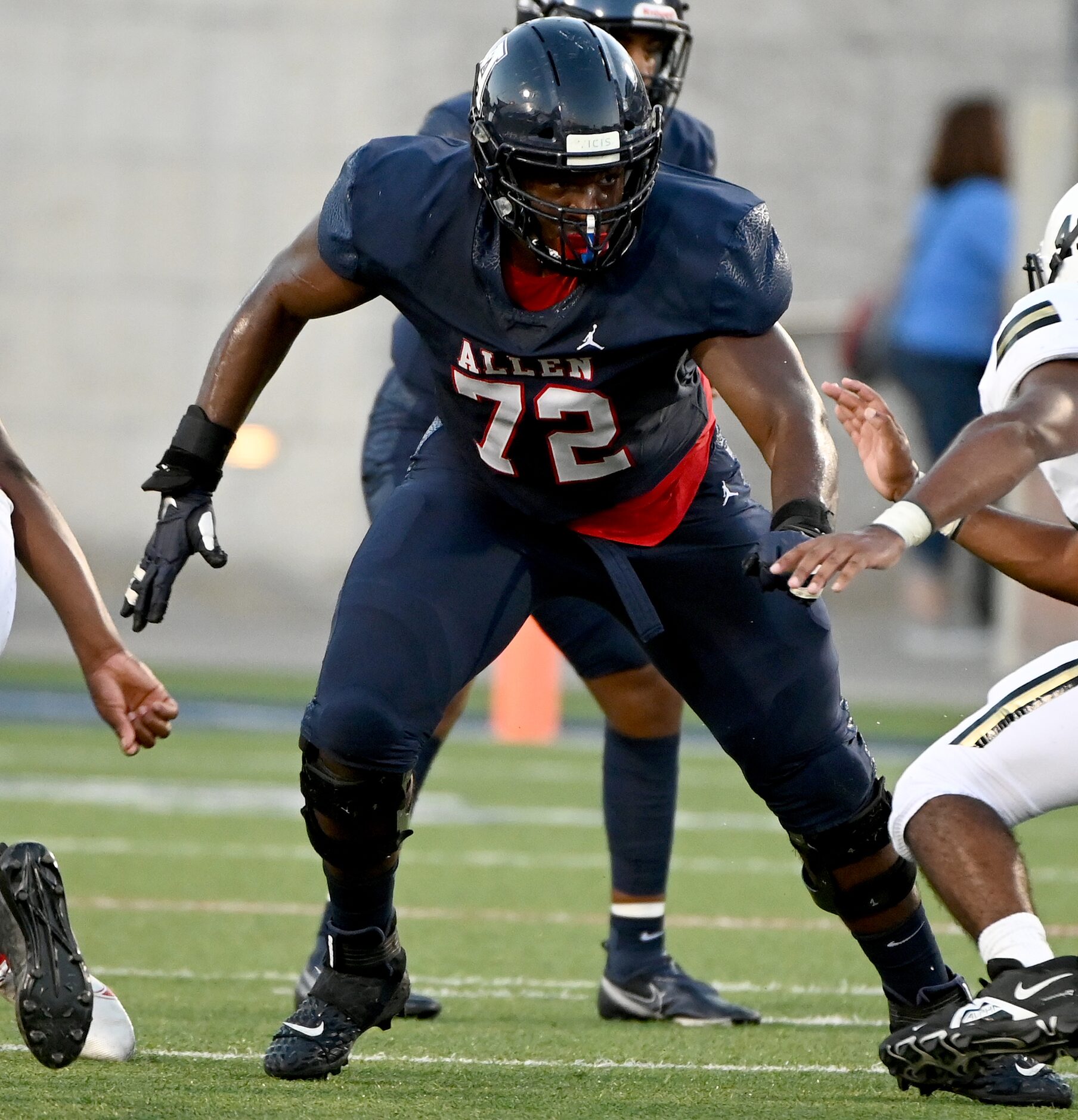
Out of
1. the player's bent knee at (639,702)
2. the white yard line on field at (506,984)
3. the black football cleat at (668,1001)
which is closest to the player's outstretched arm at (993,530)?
the player's bent knee at (639,702)

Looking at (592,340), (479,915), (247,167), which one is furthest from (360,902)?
(247,167)

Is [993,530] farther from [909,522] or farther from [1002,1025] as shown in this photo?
[1002,1025]

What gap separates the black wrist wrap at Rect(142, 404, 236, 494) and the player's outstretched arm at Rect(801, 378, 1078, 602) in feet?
→ 3.47

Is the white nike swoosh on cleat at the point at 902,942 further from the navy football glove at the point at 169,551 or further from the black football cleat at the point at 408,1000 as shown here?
the navy football glove at the point at 169,551

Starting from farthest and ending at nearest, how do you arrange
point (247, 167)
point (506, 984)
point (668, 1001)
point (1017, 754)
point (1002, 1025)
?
point (247, 167) < point (506, 984) < point (668, 1001) < point (1017, 754) < point (1002, 1025)

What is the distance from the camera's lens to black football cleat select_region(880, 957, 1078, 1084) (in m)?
3.05

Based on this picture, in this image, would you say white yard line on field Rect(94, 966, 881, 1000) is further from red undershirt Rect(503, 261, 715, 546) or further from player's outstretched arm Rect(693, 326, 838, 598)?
player's outstretched arm Rect(693, 326, 838, 598)

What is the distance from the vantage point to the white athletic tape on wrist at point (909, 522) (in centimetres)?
306

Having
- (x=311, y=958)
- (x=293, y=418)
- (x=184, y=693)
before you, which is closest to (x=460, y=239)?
(x=311, y=958)

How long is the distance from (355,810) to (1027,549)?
3.83ft

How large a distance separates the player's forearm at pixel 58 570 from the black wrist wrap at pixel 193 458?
24cm

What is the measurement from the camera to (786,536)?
315 centimetres

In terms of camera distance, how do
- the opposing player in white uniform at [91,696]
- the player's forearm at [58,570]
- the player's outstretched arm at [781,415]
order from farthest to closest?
the player's forearm at [58,570]
the player's outstretched arm at [781,415]
the opposing player in white uniform at [91,696]

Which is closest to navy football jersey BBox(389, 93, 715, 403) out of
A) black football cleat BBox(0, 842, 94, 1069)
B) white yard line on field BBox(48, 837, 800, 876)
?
black football cleat BBox(0, 842, 94, 1069)
